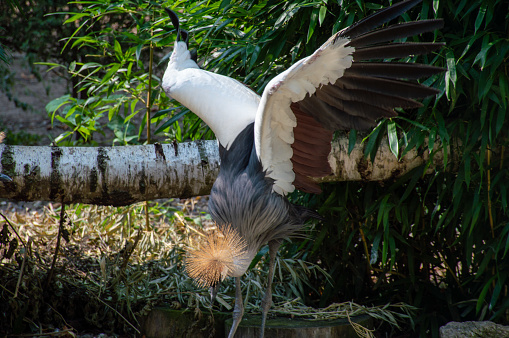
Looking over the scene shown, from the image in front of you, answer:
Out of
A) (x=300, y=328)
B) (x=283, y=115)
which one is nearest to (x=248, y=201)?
(x=283, y=115)

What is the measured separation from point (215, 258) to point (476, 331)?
41.9 inches

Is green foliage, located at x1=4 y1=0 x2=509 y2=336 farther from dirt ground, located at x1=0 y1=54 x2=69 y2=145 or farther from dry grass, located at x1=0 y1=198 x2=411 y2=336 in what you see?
dirt ground, located at x1=0 y1=54 x2=69 y2=145

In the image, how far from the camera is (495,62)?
2061mm

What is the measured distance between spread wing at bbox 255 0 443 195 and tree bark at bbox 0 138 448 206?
17.5 inches

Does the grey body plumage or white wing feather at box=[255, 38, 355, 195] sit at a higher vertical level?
white wing feather at box=[255, 38, 355, 195]

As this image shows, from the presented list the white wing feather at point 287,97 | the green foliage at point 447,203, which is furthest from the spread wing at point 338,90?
the green foliage at point 447,203

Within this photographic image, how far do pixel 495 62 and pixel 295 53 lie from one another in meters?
0.84

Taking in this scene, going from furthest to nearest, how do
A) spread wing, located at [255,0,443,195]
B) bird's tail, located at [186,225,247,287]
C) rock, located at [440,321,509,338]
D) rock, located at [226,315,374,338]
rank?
rock, located at [226,315,374,338]
rock, located at [440,321,509,338]
bird's tail, located at [186,225,247,287]
spread wing, located at [255,0,443,195]

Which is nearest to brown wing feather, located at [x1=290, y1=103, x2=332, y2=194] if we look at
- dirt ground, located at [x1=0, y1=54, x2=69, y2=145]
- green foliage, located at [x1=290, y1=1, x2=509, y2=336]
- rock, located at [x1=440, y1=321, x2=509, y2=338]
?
green foliage, located at [x1=290, y1=1, x2=509, y2=336]

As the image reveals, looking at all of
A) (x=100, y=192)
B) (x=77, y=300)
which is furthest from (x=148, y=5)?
(x=77, y=300)

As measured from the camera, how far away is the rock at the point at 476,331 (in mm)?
2131

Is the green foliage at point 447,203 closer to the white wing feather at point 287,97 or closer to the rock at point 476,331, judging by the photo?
the rock at point 476,331

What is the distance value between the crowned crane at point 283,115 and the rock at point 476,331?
720mm

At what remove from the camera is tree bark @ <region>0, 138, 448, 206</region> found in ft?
7.25
